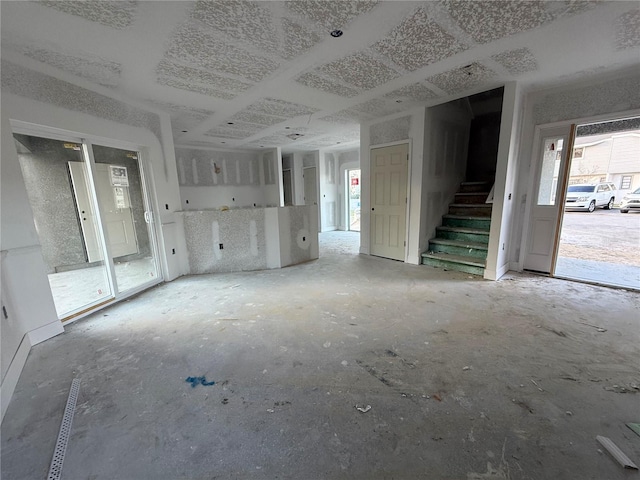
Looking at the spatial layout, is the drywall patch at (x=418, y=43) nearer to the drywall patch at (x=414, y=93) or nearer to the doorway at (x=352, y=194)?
the drywall patch at (x=414, y=93)

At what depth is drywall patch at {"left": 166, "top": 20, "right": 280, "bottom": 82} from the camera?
1.94 metres

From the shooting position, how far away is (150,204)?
360cm

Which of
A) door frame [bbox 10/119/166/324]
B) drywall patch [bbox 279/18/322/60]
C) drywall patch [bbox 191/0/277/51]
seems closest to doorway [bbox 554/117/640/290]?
drywall patch [bbox 279/18/322/60]

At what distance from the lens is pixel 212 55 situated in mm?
2211

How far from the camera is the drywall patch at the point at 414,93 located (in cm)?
309

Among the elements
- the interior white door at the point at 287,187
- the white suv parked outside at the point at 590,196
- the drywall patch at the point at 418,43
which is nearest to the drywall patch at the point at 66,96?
the drywall patch at the point at 418,43

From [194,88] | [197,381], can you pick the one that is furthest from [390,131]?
[197,381]

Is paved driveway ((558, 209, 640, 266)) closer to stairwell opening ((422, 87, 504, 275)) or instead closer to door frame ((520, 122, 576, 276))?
door frame ((520, 122, 576, 276))

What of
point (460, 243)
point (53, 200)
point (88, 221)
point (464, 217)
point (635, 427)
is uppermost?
point (53, 200)

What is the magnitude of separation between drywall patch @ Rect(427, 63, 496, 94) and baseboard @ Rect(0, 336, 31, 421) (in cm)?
441

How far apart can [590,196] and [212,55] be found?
13.8 metres

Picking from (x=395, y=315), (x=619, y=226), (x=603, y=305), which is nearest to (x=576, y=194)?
(x=619, y=226)

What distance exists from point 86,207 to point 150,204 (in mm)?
1426

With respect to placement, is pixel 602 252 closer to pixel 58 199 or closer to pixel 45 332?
pixel 45 332
